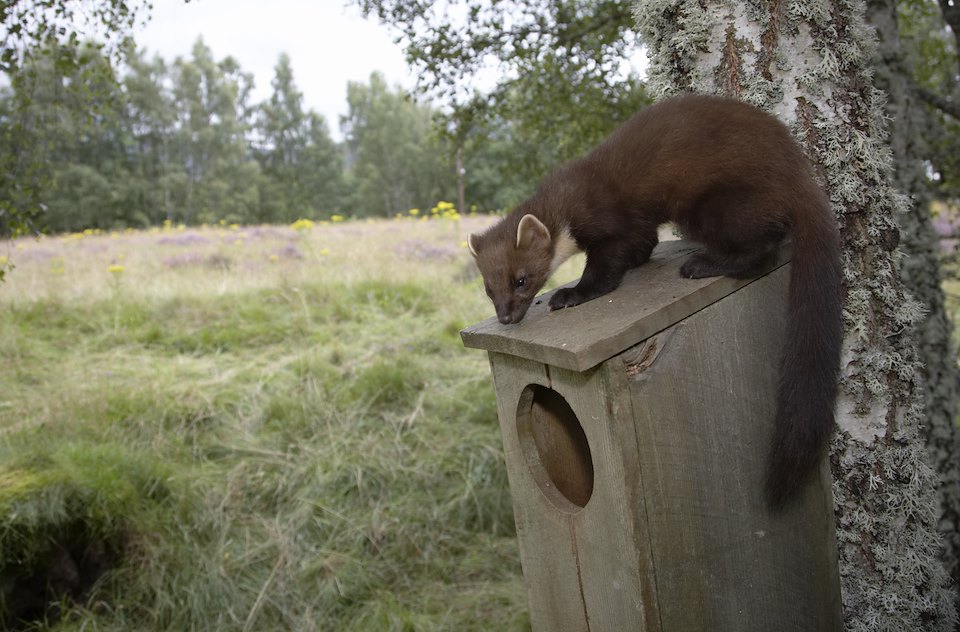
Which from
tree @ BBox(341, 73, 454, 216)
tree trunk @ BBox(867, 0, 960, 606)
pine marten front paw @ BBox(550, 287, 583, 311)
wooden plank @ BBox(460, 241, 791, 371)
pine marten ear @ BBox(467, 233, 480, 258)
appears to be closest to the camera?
wooden plank @ BBox(460, 241, 791, 371)

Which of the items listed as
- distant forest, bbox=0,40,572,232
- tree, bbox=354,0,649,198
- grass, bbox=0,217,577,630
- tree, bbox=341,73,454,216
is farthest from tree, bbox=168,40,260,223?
tree, bbox=354,0,649,198

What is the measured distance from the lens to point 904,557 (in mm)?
2033

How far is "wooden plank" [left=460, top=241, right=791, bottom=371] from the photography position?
147 cm

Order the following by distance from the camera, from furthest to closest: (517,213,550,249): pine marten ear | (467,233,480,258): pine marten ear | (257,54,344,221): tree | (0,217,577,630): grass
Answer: (257,54,344,221): tree
(0,217,577,630): grass
(467,233,480,258): pine marten ear
(517,213,550,249): pine marten ear

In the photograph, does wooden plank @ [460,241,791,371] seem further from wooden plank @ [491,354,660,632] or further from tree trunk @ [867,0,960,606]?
tree trunk @ [867,0,960,606]

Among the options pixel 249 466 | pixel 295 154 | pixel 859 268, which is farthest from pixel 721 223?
pixel 295 154

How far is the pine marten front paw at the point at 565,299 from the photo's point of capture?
75.8 inches

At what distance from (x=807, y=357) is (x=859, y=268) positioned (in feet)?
1.67

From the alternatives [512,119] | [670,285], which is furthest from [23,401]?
[670,285]

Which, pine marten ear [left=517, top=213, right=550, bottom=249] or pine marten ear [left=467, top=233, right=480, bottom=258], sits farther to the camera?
pine marten ear [left=467, top=233, right=480, bottom=258]

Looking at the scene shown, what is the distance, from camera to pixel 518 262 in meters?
2.20

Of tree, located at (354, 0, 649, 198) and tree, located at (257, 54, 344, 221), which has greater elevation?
tree, located at (257, 54, 344, 221)

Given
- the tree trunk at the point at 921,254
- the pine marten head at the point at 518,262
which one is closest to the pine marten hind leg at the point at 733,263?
the pine marten head at the point at 518,262

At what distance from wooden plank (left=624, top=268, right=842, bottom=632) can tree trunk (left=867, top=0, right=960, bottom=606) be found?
5.73 feet
